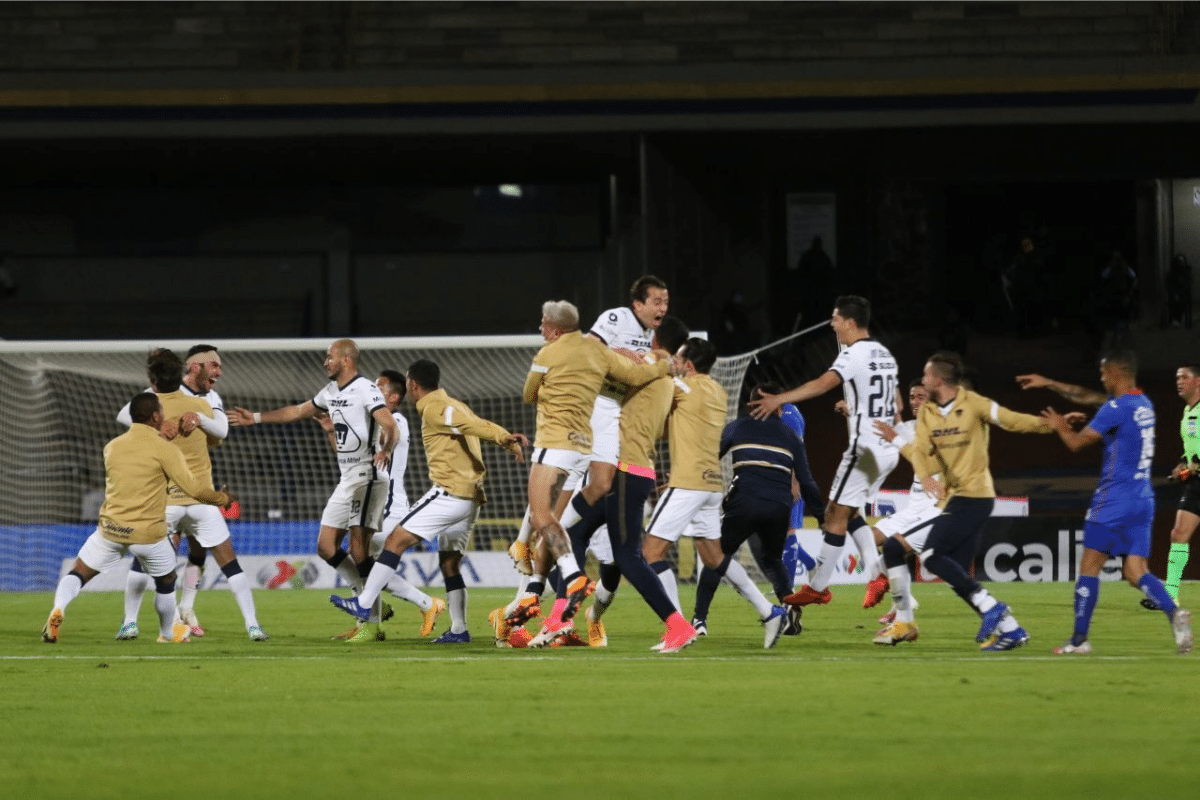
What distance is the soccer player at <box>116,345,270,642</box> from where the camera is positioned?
39.0 ft

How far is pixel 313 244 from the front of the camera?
2914 centimetres

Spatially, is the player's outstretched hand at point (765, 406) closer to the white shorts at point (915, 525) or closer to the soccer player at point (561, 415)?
the soccer player at point (561, 415)

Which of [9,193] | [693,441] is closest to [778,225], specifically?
[9,193]

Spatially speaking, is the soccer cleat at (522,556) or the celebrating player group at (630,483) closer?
the celebrating player group at (630,483)

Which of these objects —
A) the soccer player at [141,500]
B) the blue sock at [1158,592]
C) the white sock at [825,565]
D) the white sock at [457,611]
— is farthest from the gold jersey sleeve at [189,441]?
the blue sock at [1158,592]

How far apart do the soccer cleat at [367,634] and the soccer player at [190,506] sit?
65 centimetres

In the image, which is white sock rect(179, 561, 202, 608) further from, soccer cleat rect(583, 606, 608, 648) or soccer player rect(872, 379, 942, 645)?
soccer player rect(872, 379, 942, 645)

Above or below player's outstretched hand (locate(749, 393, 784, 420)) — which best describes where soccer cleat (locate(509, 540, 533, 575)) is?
below

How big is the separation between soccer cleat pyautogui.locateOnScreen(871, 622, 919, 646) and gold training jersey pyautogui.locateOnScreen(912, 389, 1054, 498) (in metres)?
0.91

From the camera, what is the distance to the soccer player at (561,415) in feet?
32.5

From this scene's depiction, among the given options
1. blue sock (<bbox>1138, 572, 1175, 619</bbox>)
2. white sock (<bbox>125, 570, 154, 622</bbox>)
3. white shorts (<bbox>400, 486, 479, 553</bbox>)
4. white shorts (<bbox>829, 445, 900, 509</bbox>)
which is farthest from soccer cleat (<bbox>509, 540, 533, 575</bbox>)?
blue sock (<bbox>1138, 572, 1175, 619</bbox>)

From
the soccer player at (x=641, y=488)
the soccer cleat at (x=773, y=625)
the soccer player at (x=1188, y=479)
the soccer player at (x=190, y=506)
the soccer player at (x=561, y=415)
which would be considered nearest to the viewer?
the soccer player at (x=641, y=488)

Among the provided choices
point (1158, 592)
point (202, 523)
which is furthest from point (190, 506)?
point (1158, 592)

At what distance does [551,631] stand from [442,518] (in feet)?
4.17
